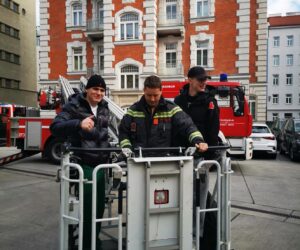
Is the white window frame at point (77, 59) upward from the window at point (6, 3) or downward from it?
downward

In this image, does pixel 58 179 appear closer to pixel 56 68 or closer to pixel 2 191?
pixel 2 191

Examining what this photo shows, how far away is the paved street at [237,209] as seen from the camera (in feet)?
16.0

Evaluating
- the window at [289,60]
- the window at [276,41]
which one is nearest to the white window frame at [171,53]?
the window at [289,60]

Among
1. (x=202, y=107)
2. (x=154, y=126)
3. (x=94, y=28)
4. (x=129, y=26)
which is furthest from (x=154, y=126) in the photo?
(x=94, y=28)

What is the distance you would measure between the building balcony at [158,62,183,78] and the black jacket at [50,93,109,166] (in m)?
21.3

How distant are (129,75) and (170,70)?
307cm

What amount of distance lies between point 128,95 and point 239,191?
17.8 m

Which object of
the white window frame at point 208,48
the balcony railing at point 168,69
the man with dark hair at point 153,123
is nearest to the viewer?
the man with dark hair at point 153,123

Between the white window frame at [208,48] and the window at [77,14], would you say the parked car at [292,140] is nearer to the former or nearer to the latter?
the white window frame at [208,48]

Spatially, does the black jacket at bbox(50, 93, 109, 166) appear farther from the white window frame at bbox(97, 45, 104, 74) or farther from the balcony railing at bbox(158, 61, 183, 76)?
the white window frame at bbox(97, 45, 104, 74)

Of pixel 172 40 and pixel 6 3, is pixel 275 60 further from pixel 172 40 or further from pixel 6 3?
pixel 6 3

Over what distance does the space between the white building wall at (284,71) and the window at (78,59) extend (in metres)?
43.8

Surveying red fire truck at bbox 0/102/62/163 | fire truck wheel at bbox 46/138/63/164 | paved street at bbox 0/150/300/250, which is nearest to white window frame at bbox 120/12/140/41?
red fire truck at bbox 0/102/62/163

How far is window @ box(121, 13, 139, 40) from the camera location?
24781 millimetres
